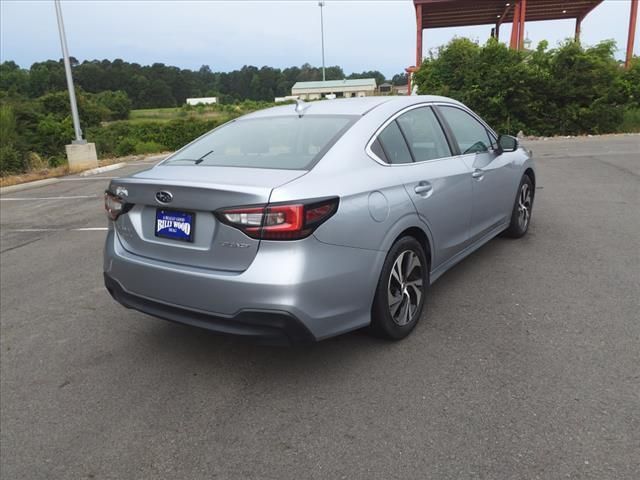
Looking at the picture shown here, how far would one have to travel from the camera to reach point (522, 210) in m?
5.61

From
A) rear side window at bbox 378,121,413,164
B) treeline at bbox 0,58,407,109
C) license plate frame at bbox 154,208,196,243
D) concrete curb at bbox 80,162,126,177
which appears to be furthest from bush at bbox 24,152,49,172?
treeline at bbox 0,58,407,109

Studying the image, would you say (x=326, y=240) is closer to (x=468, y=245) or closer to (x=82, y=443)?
(x=82, y=443)

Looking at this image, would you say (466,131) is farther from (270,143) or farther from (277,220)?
(277,220)

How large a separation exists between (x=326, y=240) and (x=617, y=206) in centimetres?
594

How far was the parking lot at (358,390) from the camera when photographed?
2375 millimetres

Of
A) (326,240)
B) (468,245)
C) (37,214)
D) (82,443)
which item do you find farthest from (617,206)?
(37,214)

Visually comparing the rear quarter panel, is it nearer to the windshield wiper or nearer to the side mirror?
the windshield wiper

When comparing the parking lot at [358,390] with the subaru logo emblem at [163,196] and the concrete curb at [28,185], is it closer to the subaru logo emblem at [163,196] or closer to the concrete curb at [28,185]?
the subaru logo emblem at [163,196]

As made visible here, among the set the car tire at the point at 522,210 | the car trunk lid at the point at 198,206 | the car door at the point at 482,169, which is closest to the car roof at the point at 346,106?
the car door at the point at 482,169

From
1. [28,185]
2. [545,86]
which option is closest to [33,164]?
[28,185]

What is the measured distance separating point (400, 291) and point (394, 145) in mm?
989

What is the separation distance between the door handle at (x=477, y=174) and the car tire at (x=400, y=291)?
1043 mm

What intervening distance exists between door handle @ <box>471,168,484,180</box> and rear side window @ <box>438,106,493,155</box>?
0.18m

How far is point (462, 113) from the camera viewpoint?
15.6ft
